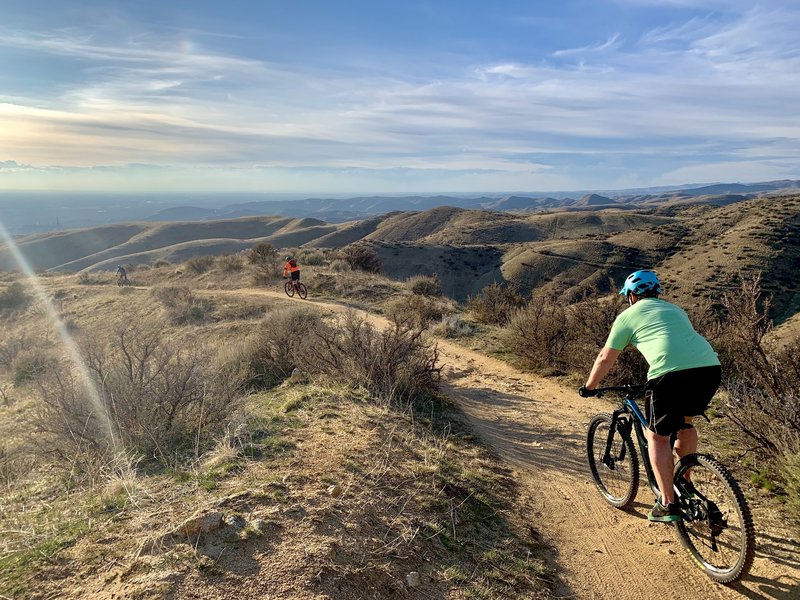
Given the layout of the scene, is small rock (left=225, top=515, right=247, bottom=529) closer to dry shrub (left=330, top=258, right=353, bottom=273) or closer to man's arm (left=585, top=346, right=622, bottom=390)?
man's arm (left=585, top=346, right=622, bottom=390)

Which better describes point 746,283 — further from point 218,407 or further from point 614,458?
point 218,407

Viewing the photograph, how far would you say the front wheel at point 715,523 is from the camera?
A: 129 inches

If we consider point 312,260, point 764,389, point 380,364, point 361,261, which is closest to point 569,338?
point 764,389

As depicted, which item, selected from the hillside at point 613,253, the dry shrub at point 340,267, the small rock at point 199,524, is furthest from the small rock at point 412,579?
the dry shrub at point 340,267

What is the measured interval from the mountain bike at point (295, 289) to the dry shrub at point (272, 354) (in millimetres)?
8512

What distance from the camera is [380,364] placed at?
7.04 meters

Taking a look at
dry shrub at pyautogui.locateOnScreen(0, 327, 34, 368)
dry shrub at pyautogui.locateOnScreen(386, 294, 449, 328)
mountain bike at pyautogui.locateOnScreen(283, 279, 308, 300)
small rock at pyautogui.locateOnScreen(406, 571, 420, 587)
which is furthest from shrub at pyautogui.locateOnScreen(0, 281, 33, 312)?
small rock at pyautogui.locateOnScreen(406, 571, 420, 587)

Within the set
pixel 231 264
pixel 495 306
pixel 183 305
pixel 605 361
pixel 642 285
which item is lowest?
pixel 183 305

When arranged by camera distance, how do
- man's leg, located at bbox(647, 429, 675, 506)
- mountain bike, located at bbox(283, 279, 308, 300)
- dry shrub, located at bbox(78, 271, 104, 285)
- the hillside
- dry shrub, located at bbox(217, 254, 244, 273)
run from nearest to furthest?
1. man's leg, located at bbox(647, 429, 675, 506)
2. mountain bike, located at bbox(283, 279, 308, 300)
3. dry shrub, located at bbox(217, 254, 244, 273)
4. dry shrub, located at bbox(78, 271, 104, 285)
5. the hillside

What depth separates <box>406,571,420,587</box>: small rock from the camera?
3.25 metres

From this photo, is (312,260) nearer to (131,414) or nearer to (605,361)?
(131,414)

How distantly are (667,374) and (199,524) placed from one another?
3.58 metres

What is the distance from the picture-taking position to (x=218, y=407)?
582 cm

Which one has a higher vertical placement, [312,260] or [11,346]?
[312,260]
